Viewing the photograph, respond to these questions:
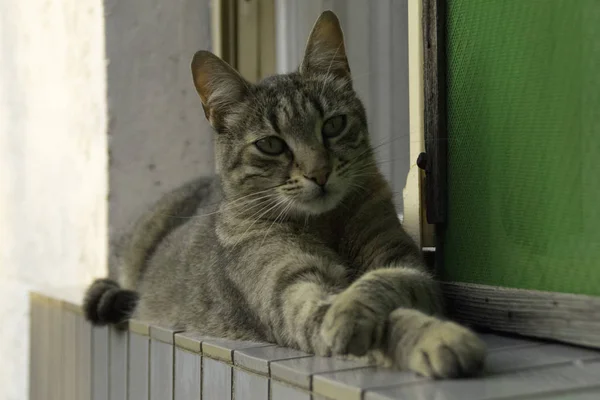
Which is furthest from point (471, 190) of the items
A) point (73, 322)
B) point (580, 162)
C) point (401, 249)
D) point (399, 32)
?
point (73, 322)

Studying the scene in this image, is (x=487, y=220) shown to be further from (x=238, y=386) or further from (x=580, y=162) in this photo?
(x=238, y=386)

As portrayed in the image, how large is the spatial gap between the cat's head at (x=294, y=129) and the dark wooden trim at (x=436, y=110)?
0.13m

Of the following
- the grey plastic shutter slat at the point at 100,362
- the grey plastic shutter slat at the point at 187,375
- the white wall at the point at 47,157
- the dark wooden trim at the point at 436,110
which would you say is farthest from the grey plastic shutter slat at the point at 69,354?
the dark wooden trim at the point at 436,110

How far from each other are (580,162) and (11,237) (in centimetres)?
249

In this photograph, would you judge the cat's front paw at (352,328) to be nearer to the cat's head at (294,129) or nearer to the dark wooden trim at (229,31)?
the cat's head at (294,129)

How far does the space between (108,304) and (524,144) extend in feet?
3.44

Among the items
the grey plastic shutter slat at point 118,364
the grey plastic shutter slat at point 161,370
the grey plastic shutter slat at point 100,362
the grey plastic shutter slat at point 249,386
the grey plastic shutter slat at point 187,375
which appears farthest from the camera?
the grey plastic shutter slat at point 100,362

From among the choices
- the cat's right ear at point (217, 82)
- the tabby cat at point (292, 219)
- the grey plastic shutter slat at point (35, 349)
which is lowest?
the grey plastic shutter slat at point (35, 349)

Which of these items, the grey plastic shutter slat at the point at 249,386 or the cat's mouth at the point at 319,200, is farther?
the cat's mouth at the point at 319,200

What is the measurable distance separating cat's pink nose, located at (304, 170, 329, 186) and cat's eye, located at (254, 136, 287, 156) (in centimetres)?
10

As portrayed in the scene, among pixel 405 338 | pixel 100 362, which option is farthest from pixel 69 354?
pixel 405 338

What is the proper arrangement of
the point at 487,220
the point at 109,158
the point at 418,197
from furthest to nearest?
the point at 109,158
the point at 418,197
the point at 487,220

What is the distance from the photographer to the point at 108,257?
229cm

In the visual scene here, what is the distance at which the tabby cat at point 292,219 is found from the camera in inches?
52.0
